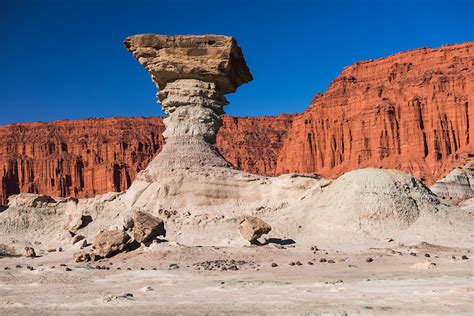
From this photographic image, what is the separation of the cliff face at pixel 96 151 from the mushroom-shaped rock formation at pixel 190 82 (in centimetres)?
11594

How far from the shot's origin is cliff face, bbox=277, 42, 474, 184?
99.5 meters

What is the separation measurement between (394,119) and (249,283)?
10104 centimetres

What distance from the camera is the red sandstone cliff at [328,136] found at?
101062 mm

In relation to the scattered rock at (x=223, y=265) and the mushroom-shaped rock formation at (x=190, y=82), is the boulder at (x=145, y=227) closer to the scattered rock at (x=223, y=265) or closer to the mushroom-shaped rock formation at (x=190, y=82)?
the scattered rock at (x=223, y=265)

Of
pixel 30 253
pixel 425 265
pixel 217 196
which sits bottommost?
pixel 425 265

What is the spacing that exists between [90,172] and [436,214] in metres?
138

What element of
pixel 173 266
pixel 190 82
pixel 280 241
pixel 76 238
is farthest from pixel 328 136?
pixel 173 266

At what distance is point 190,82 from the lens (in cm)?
2645

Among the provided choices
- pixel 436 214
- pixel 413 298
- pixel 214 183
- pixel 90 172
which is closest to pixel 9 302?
pixel 413 298

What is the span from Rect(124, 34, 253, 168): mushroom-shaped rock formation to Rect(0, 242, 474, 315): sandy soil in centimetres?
783

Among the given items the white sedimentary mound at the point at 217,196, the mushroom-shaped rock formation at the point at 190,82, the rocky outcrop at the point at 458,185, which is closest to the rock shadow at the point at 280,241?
the white sedimentary mound at the point at 217,196

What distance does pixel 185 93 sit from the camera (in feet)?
86.5

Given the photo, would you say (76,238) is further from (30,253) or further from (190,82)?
(190,82)

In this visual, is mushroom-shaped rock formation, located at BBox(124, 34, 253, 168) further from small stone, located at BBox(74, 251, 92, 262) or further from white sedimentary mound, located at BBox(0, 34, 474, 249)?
small stone, located at BBox(74, 251, 92, 262)
